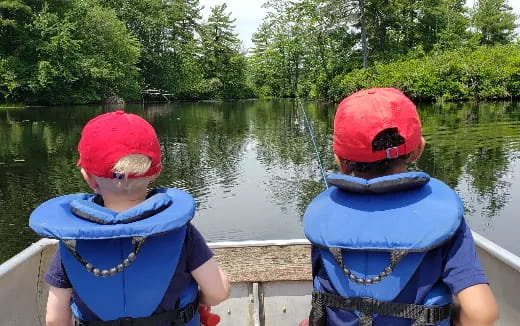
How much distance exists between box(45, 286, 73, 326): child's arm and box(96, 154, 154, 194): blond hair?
425mm

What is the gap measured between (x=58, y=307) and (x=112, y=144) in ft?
2.05

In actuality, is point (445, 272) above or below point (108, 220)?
below

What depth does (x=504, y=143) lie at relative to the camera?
15.6 meters

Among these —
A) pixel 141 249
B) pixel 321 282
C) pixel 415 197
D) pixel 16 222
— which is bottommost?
pixel 16 222

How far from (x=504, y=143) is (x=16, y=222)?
1354 centimetres

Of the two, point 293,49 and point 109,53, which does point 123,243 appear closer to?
point 109,53

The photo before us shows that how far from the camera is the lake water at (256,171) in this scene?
8.77m

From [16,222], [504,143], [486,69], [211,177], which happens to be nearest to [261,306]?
[16,222]

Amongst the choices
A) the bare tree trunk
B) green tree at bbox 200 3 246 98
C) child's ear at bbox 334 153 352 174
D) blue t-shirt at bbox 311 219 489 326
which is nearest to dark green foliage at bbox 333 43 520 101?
the bare tree trunk

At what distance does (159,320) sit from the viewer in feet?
5.65

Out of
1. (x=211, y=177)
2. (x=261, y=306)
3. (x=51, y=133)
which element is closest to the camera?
(x=261, y=306)

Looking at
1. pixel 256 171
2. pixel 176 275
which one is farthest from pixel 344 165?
pixel 256 171

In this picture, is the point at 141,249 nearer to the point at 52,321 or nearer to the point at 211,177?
the point at 52,321

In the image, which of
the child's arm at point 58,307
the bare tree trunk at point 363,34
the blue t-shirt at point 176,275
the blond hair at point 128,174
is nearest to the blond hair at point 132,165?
the blond hair at point 128,174
